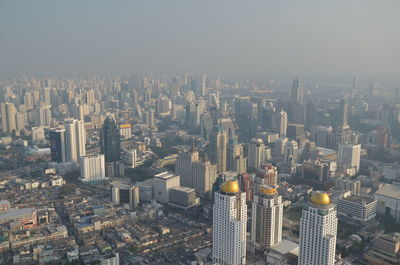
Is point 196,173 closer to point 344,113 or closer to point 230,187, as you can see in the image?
point 230,187

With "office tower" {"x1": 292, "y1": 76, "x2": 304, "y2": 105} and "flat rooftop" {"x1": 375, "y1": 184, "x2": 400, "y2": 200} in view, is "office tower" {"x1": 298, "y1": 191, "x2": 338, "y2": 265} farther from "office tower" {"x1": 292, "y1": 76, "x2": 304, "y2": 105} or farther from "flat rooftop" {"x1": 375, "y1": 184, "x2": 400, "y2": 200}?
"office tower" {"x1": 292, "y1": 76, "x2": 304, "y2": 105}

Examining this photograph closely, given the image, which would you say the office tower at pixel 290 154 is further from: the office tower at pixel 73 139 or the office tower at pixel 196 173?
the office tower at pixel 73 139

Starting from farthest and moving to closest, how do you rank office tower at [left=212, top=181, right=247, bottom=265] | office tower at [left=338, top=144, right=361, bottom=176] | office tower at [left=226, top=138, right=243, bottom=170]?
office tower at [left=338, top=144, right=361, bottom=176], office tower at [left=226, top=138, right=243, bottom=170], office tower at [left=212, top=181, right=247, bottom=265]

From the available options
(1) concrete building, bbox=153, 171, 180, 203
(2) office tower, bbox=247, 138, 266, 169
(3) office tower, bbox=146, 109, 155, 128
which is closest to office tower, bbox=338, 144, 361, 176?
(2) office tower, bbox=247, 138, 266, 169

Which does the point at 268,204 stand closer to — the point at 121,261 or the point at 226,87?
the point at 121,261

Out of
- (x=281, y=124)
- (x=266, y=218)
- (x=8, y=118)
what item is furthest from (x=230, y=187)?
(x=8, y=118)
